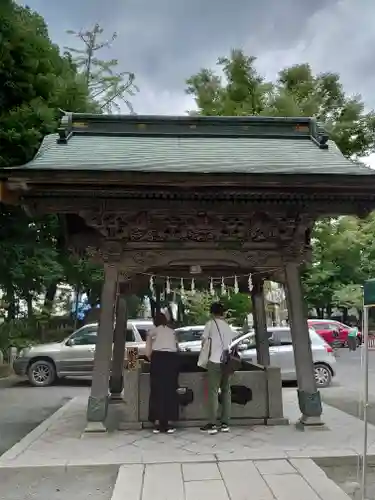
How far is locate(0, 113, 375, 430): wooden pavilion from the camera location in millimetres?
6242

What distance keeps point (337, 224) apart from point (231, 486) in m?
21.4

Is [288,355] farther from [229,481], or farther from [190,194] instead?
[229,481]

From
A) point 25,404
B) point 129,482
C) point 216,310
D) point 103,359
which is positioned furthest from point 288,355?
point 129,482

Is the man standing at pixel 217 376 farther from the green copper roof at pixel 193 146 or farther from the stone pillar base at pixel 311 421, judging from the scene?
the green copper roof at pixel 193 146

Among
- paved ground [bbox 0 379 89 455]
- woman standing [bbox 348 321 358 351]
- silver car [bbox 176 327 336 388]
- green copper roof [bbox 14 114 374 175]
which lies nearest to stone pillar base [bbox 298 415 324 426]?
green copper roof [bbox 14 114 374 175]

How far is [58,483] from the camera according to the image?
5207 millimetres

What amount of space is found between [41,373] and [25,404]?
11.1 feet

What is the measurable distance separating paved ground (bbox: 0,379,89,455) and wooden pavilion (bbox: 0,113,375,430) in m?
2.06

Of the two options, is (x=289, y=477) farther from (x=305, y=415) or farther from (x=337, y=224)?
(x=337, y=224)

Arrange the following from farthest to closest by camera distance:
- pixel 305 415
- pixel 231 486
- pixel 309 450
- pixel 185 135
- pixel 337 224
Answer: pixel 337 224 → pixel 185 135 → pixel 305 415 → pixel 309 450 → pixel 231 486

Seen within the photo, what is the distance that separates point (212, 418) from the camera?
697 centimetres

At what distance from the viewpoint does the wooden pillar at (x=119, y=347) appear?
9.22 m

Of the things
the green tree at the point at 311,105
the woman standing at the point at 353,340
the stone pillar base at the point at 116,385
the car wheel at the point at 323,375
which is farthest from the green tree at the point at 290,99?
the stone pillar base at the point at 116,385

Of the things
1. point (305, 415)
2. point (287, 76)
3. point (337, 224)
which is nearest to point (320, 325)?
point (337, 224)
